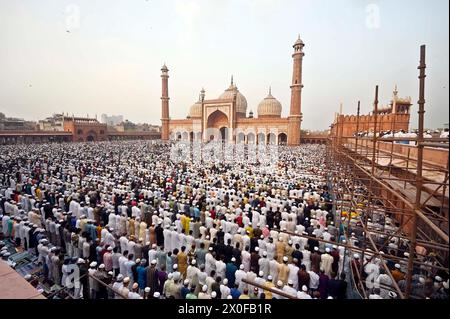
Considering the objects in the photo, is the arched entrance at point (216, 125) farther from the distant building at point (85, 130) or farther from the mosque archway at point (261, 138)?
the distant building at point (85, 130)

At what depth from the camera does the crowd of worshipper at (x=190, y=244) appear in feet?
13.4

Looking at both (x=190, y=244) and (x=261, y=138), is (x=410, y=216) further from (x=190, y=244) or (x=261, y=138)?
(x=261, y=138)

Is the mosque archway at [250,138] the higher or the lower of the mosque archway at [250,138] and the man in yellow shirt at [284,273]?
the higher

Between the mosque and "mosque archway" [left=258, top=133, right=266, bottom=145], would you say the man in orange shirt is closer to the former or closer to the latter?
the mosque

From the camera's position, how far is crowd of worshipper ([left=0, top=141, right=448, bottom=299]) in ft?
13.4

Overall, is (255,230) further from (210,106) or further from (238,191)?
(210,106)

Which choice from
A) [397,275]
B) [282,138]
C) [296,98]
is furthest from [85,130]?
[397,275]

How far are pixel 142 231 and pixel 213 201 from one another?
2945 millimetres

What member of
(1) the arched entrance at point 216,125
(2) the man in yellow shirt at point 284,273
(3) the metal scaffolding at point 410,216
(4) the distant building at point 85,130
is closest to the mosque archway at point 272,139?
(1) the arched entrance at point 216,125

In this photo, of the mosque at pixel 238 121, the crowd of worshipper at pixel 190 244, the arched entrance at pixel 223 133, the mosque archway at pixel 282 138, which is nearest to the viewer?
the crowd of worshipper at pixel 190 244

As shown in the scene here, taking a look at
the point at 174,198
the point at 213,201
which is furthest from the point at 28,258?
the point at 213,201

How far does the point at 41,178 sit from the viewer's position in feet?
37.7

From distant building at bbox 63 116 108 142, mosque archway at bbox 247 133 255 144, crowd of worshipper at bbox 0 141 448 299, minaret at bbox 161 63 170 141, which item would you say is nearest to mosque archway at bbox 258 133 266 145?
mosque archway at bbox 247 133 255 144
